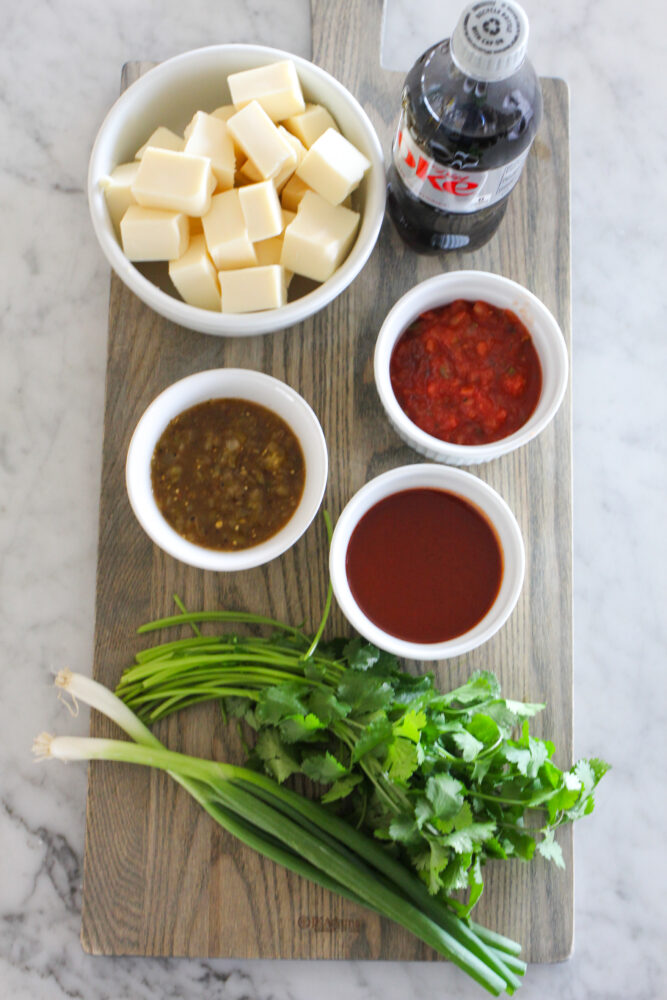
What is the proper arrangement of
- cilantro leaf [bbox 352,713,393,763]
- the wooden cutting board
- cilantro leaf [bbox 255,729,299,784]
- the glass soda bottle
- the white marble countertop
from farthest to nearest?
the white marble countertop < the wooden cutting board < cilantro leaf [bbox 255,729,299,784] < cilantro leaf [bbox 352,713,393,763] < the glass soda bottle

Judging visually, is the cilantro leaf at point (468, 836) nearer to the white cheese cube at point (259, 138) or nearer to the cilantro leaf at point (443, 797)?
the cilantro leaf at point (443, 797)

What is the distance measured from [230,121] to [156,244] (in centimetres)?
23

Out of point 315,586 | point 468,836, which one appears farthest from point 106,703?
point 468,836

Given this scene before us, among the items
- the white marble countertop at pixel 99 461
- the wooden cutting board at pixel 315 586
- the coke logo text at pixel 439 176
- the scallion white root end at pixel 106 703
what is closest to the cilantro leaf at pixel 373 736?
the wooden cutting board at pixel 315 586

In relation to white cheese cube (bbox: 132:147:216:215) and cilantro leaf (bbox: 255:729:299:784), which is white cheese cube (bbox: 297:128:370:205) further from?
cilantro leaf (bbox: 255:729:299:784)

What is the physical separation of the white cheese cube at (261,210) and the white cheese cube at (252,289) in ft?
0.19

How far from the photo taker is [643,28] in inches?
74.4

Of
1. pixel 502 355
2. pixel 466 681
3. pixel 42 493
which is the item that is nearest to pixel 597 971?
pixel 466 681

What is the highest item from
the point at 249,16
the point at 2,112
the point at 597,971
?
the point at 249,16

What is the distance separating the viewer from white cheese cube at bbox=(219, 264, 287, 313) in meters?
1.40

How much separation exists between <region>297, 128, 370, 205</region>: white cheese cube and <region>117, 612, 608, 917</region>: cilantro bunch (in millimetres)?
739

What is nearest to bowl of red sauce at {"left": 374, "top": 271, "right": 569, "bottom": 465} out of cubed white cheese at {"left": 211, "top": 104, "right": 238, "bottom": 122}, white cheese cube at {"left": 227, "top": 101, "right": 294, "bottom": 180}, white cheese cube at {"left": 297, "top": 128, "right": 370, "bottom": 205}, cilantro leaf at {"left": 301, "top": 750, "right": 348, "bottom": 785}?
white cheese cube at {"left": 297, "top": 128, "right": 370, "bottom": 205}

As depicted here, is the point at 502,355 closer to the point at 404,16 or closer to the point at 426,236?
the point at 426,236

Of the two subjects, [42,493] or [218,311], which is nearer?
[218,311]
